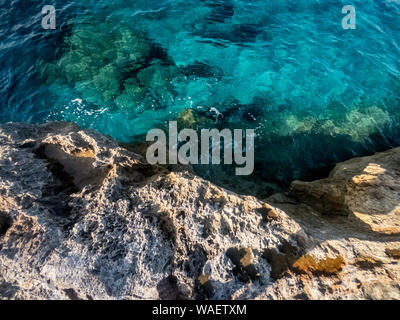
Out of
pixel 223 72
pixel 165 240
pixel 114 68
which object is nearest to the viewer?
pixel 165 240

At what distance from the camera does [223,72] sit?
8.92 meters

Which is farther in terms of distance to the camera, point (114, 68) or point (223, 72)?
point (114, 68)

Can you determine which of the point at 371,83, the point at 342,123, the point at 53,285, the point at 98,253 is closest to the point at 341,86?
the point at 371,83

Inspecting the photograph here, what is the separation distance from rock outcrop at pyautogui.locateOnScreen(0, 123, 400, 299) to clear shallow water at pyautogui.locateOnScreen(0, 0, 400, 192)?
8.26ft

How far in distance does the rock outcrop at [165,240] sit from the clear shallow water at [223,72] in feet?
8.26

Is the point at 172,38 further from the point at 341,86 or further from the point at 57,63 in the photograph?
the point at 341,86

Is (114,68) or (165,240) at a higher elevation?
(165,240)

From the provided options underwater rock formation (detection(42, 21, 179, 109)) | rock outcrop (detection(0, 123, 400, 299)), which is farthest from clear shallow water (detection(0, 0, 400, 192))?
rock outcrop (detection(0, 123, 400, 299))

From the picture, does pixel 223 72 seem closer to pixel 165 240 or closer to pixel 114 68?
pixel 114 68

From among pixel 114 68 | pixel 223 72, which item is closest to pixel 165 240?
pixel 223 72

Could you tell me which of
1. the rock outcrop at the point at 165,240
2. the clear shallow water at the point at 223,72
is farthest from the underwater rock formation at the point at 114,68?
the rock outcrop at the point at 165,240

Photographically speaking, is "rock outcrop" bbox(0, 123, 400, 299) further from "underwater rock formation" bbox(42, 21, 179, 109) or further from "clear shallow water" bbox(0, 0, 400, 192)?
"underwater rock formation" bbox(42, 21, 179, 109)

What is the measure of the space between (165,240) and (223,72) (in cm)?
663

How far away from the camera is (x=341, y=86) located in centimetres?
864
